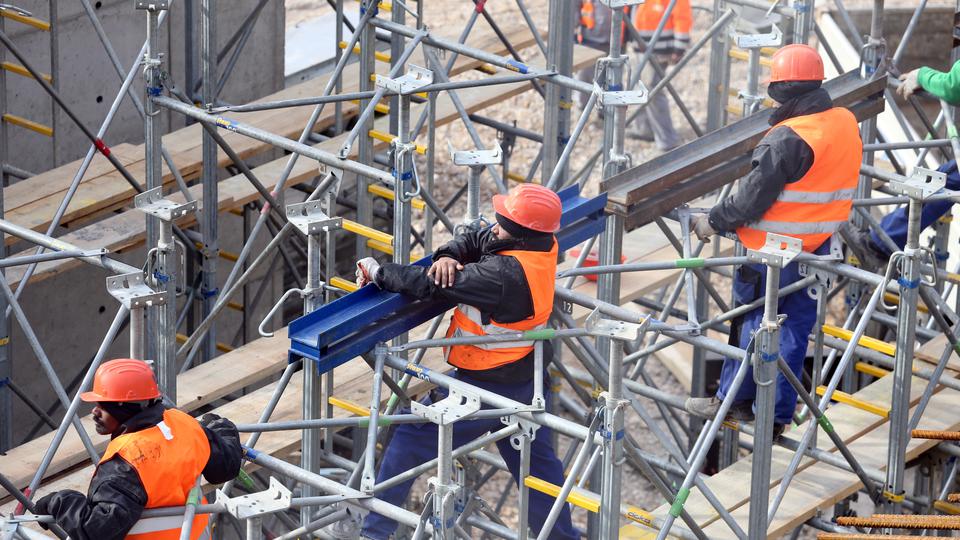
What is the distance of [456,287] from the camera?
35.7 ft

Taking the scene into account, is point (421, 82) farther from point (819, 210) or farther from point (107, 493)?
point (107, 493)

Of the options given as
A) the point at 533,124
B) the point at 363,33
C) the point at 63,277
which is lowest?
the point at 533,124

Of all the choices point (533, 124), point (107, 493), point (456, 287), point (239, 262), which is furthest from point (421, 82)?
point (533, 124)

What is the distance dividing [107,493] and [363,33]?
5199 mm

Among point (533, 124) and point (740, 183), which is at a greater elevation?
point (740, 183)

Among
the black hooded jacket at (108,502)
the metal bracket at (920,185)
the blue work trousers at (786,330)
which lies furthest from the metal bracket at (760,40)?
the black hooded jacket at (108,502)

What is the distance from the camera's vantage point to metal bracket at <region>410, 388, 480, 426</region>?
32.0 ft

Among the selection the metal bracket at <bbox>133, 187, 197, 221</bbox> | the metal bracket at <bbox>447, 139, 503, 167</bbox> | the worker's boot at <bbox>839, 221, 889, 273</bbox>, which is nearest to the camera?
the metal bracket at <bbox>133, 187, 197, 221</bbox>

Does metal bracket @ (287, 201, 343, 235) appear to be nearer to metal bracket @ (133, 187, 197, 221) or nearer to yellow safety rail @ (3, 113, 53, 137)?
metal bracket @ (133, 187, 197, 221)

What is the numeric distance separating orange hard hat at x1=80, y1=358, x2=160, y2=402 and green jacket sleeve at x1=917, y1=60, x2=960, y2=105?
20.0ft

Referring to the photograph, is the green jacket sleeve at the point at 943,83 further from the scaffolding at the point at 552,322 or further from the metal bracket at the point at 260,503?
the metal bracket at the point at 260,503

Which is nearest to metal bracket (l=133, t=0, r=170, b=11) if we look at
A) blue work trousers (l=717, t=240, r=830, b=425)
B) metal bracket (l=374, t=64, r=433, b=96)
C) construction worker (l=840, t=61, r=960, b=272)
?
metal bracket (l=374, t=64, r=433, b=96)

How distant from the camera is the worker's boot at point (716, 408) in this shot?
41.8 ft

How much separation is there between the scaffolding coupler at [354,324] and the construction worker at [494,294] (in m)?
0.11
